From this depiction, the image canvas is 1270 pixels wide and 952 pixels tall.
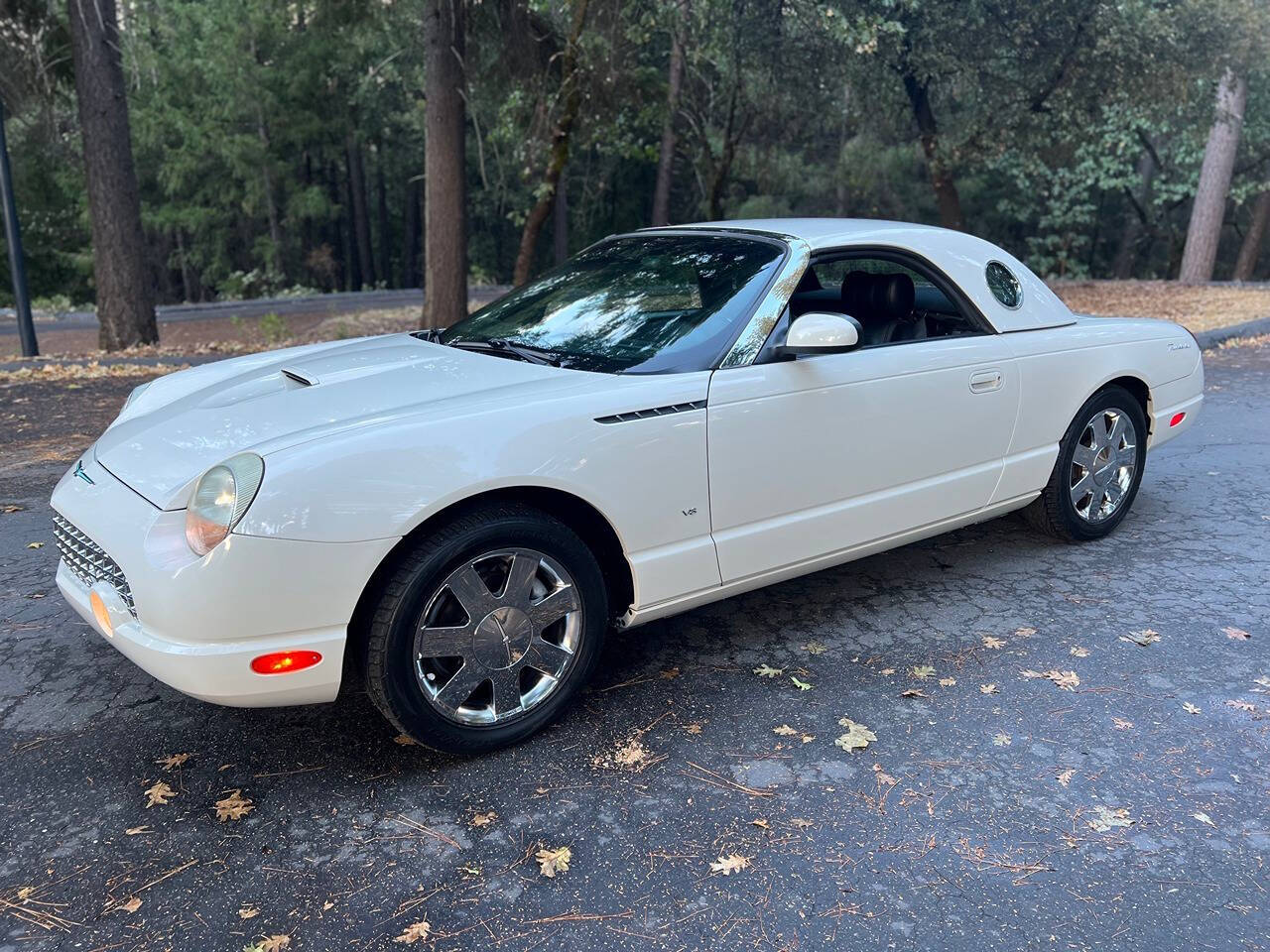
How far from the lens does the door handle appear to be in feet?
13.1

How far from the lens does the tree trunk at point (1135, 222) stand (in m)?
26.7

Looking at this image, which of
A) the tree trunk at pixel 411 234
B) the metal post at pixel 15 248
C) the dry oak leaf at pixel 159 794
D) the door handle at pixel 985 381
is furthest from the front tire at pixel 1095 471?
the tree trunk at pixel 411 234

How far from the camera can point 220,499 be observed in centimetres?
262

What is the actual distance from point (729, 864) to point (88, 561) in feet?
6.75

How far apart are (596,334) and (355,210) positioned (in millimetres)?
31103

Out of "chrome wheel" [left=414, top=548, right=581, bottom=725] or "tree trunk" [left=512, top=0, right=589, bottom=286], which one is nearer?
"chrome wheel" [left=414, top=548, right=581, bottom=725]

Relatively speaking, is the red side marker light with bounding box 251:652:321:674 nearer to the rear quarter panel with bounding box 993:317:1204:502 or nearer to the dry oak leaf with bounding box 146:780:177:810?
the dry oak leaf with bounding box 146:780:177:810

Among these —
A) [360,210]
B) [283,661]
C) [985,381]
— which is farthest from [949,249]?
[360,210]

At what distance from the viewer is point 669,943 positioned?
224cm

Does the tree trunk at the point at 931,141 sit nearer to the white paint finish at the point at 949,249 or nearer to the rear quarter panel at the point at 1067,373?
the rear quarter panel at the point at 1067,373

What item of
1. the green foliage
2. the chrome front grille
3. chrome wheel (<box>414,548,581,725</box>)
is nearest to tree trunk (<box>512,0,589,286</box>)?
the green foliage

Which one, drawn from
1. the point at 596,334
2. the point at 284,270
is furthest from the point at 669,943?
the point at 284,270

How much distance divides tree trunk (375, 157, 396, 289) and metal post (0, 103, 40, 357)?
22857 millimetres

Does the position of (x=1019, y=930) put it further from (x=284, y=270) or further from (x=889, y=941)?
(x=284, y=270)
